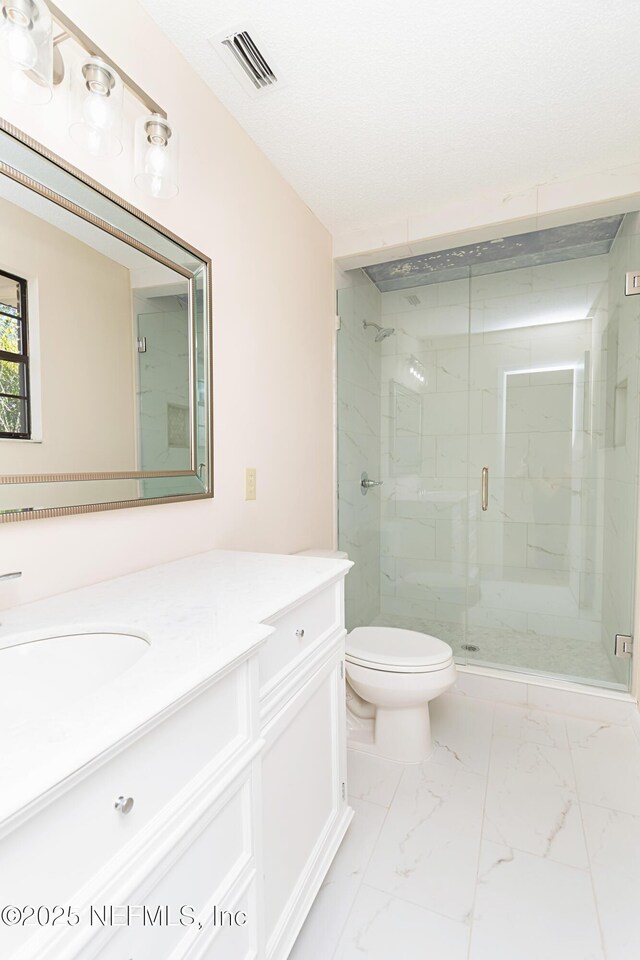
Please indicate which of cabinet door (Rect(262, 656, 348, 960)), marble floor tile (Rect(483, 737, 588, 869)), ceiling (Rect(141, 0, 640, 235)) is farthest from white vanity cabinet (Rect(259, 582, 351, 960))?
ceiling (Rect(141, 0, 640, 235))

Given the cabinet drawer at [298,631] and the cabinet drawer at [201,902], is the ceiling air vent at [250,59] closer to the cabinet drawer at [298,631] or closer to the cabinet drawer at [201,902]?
the cabinet drawer at [298,631]

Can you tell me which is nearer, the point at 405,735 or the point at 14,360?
the point at 14,360

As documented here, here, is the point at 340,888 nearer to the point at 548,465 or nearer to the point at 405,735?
the point at 405,735

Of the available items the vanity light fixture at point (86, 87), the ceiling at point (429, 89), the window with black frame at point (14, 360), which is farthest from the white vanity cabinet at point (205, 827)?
the ceiling at point (429, 89)

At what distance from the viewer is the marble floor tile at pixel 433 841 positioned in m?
1.19

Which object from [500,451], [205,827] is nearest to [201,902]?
[205,827]

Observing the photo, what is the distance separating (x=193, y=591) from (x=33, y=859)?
0.58 meters

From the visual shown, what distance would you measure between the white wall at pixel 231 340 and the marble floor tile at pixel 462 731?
0.93m

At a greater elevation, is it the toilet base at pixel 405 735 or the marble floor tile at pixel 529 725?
the toilet base at pixel 405 735

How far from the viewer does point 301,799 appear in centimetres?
108

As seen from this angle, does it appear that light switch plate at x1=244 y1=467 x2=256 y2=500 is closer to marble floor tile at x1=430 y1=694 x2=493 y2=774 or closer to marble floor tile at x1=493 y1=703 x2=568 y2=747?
marble floor tile at x1=430 y1=694 x2=493 y2=774

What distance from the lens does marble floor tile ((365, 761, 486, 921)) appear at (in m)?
1.19

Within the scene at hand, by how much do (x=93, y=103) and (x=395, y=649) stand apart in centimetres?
186

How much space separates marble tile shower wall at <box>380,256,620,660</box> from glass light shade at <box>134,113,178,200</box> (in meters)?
1.93
